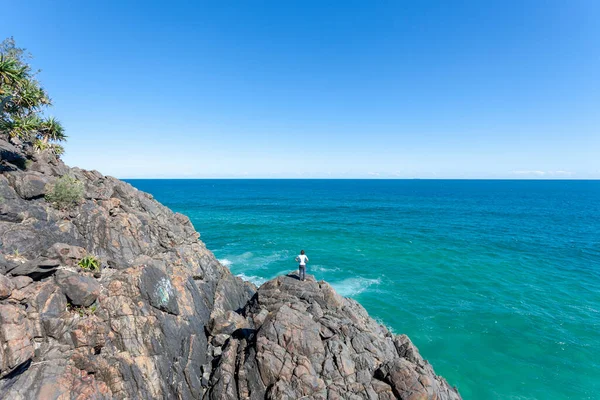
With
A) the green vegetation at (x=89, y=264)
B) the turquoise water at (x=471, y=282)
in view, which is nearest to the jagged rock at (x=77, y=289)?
the green vegetation at (x=89, y=264)

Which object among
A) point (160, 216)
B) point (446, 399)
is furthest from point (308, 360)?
point (160, 216)

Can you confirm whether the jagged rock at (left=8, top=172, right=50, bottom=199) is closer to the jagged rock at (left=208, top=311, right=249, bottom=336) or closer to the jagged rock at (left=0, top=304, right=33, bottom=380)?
the jagged rock at (left=0, top=304, right=33, bottom=380)

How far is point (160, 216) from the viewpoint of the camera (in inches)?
1085

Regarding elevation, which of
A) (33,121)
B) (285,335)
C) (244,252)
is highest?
(33,121)

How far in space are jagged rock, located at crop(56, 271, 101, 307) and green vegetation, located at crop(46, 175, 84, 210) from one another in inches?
312

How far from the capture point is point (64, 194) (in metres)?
20.0

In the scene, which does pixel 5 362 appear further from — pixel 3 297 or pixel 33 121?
pixel 33 121

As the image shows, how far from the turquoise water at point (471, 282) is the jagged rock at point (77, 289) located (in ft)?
84.0

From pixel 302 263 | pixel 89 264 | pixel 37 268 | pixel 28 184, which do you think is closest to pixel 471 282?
pixel 302 263

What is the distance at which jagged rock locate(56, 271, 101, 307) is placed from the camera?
14.1 m

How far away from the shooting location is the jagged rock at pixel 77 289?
14148 mm

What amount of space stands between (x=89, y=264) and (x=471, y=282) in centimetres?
4552

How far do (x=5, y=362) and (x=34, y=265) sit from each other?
5.13 m

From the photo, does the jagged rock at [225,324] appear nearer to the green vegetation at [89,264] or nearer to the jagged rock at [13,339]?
the green vegetation at [89,264]
